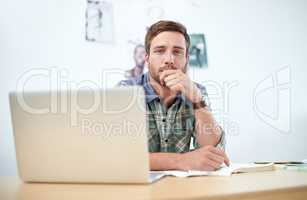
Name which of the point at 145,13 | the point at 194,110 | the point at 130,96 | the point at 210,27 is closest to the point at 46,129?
the point at 130,96

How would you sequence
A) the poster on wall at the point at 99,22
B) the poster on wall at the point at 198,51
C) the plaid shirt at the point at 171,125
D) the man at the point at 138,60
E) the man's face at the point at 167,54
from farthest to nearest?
the poster on wall at the point at 198,51 < the man at the point at 138,60 < the poster on wall at the point at 99,22 < the man's face at the point at 167,54 < the plaid shirt at the point at 171,125

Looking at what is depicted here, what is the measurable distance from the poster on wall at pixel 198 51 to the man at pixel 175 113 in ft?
1.77

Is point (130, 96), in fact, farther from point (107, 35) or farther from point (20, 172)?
point (107, 35)

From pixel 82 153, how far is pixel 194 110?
Result: 66 cm

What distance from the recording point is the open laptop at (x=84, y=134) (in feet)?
2.68

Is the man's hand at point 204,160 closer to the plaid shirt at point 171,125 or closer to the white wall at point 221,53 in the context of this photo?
the plaid shirt at point 171,125

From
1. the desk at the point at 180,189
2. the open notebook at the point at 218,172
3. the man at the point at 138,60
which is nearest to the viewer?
the desk at the point at 180,189

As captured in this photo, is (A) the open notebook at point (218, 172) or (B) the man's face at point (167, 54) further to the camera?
(B) the man's face at point (167, 54)

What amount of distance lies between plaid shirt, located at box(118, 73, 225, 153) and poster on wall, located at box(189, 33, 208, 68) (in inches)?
34.7

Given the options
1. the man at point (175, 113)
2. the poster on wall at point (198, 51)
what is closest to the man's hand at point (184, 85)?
the man at point (175, 113)

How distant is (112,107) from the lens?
82cm

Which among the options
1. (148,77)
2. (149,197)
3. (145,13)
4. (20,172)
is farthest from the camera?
(145,13)

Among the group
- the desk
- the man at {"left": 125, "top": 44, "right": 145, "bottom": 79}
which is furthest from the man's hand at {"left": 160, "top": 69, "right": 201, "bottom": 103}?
the man at {"left": 125, "top": 44, "right": 145, "bottom": 79}

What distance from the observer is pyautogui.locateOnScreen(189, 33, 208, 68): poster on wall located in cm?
243
